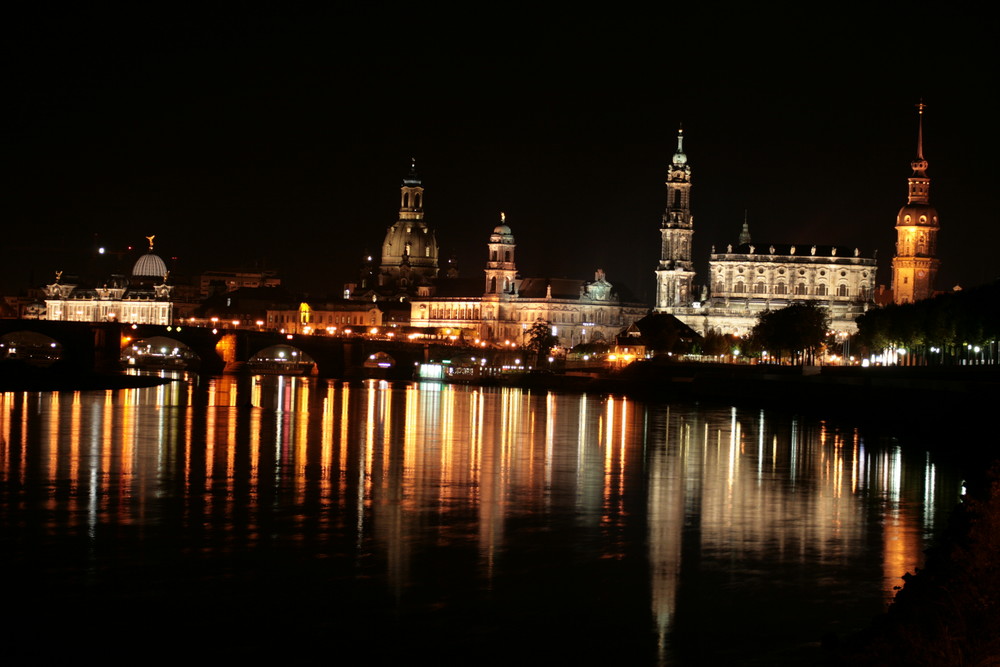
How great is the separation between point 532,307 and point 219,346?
6535 cm

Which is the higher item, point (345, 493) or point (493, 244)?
point (493, 244)

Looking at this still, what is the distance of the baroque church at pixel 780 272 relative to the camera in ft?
496

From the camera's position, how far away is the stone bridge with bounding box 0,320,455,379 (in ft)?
368

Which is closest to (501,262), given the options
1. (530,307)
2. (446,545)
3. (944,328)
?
(530,307)

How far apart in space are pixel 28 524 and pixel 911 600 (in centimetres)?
1616

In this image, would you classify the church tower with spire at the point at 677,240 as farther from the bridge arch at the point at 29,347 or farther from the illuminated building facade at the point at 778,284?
the bridge arch at the point at 29,347

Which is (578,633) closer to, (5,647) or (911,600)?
(911,600)

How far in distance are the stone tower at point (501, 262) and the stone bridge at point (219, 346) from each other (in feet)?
143

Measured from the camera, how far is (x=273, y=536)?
88.2 feet

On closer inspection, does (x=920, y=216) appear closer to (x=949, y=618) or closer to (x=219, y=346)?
(x=219, y=346)

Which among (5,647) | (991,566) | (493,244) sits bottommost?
(5,647)

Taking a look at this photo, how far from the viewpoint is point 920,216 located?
151 metres

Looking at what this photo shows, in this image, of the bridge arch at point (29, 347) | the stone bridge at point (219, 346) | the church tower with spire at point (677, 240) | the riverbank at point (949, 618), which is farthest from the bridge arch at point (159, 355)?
the riverbank at point (949, 618)

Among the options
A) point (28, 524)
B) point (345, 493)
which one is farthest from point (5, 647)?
point (345, 493)
